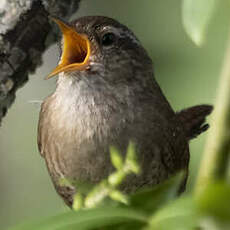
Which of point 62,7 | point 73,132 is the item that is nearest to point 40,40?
point 62,7

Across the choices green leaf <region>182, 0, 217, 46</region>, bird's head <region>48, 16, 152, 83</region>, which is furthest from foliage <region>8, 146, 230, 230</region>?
bird's head <region>48, 16, 152, 83</region>

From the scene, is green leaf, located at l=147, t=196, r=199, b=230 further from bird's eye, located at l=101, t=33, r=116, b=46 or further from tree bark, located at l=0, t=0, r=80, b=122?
bird's eye, located at l=101, t=33, r=116, b=46

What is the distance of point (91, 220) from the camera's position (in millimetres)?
562

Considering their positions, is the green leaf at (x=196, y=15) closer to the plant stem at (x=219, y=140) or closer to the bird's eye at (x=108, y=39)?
the plant stem at (x=219, y=140)

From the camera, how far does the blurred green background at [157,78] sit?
10.1 ft

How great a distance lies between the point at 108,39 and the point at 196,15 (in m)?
2.65

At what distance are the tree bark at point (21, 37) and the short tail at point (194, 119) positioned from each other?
118cm

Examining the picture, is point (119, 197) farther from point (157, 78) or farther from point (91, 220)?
point (157, 78)

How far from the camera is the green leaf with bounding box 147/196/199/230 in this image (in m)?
0.50

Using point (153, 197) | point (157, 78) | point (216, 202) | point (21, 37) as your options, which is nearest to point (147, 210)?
point (153, 197)

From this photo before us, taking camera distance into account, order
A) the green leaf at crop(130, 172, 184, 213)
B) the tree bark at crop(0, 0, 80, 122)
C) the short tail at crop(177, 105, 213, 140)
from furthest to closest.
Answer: the short tail at crop(177, 105, 213, 140), the tree bark at crop(0, 0, 80, 122), the green leaf at crop(130, 172, 184, 213)

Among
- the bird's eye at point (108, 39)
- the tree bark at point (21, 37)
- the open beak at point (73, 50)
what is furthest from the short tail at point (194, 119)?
the tree bark at point (21, 37)

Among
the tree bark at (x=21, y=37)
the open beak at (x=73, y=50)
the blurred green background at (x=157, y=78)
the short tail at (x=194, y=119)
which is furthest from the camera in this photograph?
the short tail at (x=194, y=119)

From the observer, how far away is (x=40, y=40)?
2738 millimetres
